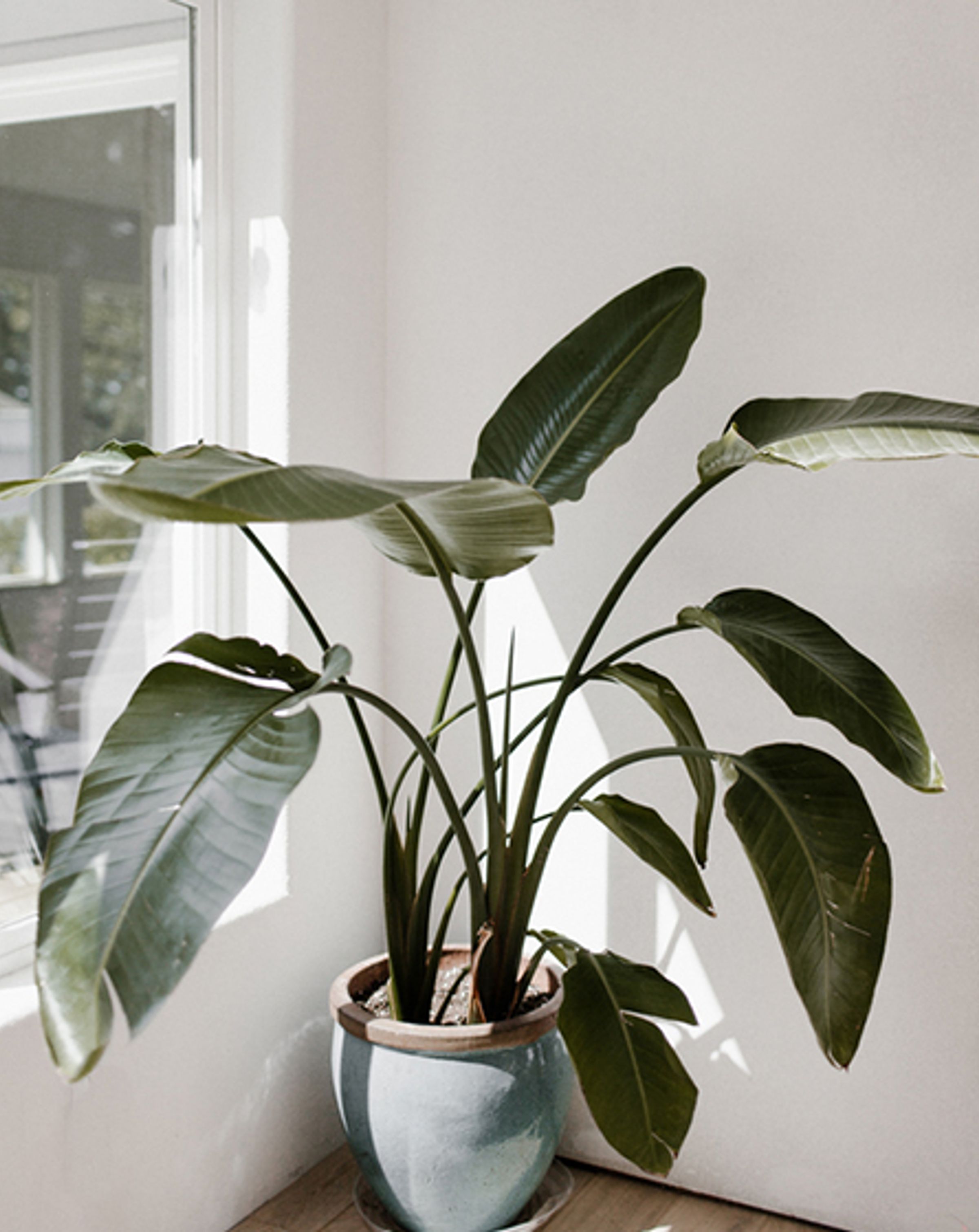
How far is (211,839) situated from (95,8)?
4.26 feet

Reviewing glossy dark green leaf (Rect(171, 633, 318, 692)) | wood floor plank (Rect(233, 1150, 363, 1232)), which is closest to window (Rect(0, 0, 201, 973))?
glossy dark green leaf (Rect(171, 633, 318, 692))

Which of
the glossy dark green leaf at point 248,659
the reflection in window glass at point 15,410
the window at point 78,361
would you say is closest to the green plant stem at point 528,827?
the glossy dark green leaf at point 248,659

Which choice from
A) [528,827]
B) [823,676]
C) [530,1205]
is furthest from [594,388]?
[530,1205]

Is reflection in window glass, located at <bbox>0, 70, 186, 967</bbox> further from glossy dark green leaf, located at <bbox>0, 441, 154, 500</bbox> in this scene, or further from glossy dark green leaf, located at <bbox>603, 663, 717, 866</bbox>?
glossy dark green leaf, located at <bbox>603, 663, 717, 866</bbox>

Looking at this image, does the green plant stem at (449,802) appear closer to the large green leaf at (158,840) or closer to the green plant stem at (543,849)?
the green plant stem at (543,849)

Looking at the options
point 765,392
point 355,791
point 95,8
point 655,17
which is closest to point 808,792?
point 765,392

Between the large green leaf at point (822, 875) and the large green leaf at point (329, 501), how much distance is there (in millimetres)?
409

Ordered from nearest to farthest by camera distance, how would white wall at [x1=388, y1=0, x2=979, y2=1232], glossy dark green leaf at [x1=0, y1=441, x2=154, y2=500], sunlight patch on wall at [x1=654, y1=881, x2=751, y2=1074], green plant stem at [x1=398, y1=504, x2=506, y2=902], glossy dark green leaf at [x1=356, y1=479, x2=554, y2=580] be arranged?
glossy dark green leaf at [x1=356, y1=479, x2=554, y2=580]
glossy dark green leaf at [x1=0, y1=441, x2=154, y2=500]
green plant stem at [x1=398, y1=504, x2=506, y2=902]
white wall at [x1=388, y1=0, x2=979, y2=1232]
sunlight patch on wall at [x1=654, y1=881, x2=751, y2=1074]

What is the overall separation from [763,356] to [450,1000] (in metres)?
1.09

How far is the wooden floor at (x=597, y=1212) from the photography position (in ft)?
6.13

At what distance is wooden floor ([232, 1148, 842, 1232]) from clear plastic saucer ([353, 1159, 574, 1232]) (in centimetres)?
2

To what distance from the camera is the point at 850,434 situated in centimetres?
137

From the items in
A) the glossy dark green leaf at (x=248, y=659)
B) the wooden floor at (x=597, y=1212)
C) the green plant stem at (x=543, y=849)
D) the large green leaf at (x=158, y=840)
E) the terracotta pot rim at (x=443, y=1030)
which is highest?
the glossy dark green leaf at (x=248, y=659)

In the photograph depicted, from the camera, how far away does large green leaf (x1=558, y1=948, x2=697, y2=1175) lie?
1460 mm
